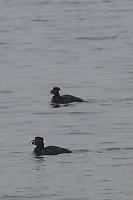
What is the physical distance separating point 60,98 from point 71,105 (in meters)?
0.49

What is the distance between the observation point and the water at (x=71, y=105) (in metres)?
25.3

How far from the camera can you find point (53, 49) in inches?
1927

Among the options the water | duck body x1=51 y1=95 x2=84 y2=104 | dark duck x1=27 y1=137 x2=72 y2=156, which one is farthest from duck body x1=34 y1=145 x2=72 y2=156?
duck body x1=51 y1=95 x2=84 y2=104

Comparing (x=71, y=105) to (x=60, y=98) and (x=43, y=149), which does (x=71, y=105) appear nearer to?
(x=60, y=98)

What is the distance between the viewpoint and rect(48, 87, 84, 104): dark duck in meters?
35.7

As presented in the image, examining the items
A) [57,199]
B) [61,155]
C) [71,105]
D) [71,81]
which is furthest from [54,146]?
[71,81]

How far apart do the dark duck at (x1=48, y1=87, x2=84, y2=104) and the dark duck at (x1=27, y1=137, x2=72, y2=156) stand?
647cm

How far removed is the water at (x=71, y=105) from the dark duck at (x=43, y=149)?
19cm

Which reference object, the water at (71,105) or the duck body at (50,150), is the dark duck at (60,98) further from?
the duck body at (50,150)

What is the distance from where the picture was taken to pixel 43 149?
94.4 ft

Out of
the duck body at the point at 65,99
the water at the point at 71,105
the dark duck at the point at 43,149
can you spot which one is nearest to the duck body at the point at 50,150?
the dark duck at the point at 43,149

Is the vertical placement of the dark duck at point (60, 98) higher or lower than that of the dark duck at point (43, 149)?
higher

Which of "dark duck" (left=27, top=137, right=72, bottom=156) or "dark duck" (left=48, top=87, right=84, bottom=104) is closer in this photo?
"dark duck" (left=27, top=137, right=72, bottom=156)

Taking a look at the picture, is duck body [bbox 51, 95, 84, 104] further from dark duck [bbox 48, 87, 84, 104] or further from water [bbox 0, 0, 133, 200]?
water [bbox 0, 0, 133, 200]
